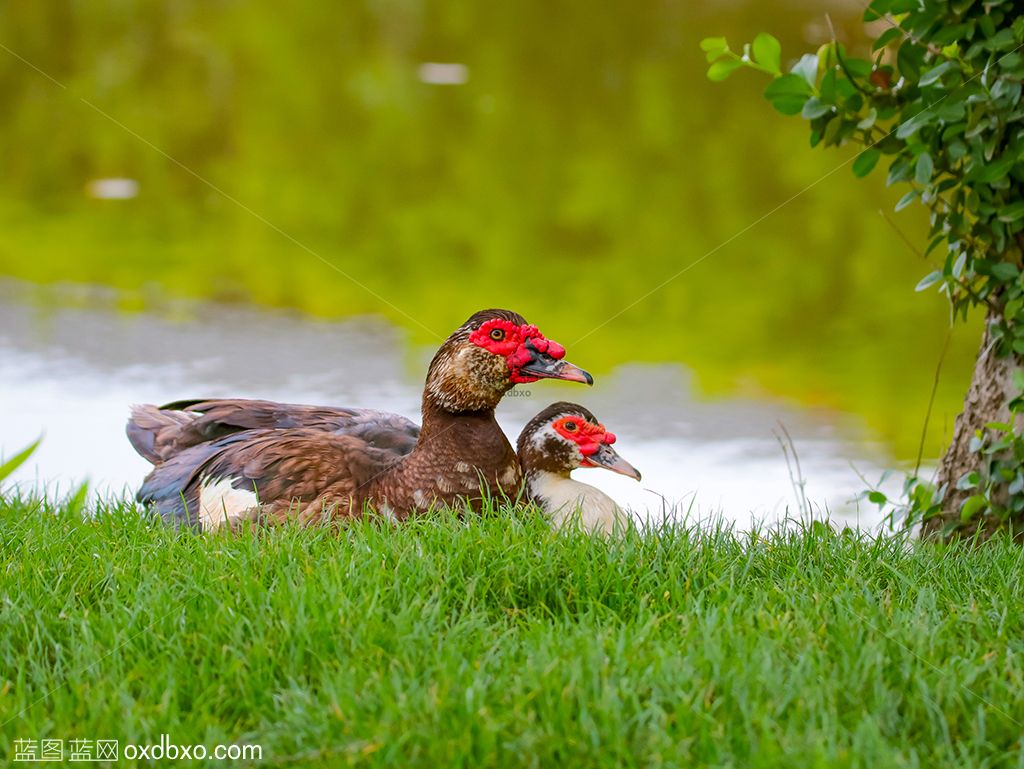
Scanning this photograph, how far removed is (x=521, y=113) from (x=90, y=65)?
280 cm

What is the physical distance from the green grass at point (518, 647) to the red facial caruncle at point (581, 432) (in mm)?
481

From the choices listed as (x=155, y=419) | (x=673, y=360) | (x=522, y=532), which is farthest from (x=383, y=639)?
(x=673, y=360)

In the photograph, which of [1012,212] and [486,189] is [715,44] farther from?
[486,189]

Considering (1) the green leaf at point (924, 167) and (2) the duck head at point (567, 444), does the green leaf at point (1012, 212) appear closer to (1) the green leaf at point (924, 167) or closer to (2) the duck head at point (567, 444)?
(1) the green leaf at point (924, 167)

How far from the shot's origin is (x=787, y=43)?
7859 millimetres

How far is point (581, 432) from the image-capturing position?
10.3 ft

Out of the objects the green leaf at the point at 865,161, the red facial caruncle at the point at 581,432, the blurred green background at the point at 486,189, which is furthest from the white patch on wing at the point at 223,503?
the blurred green background at the point at 486,189

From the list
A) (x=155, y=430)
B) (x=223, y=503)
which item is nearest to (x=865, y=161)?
(x=223, y=503)

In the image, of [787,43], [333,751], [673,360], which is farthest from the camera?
[787,43]

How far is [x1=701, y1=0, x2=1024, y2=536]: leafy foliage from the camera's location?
111 inches

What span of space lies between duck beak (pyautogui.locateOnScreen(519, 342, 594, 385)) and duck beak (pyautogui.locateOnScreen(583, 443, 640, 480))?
245mm

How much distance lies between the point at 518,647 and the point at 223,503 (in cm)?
104

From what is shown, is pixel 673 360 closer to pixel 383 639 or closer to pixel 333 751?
pixel 383 639

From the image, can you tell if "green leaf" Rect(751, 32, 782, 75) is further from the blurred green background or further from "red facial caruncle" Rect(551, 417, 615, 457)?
the blurred green background
